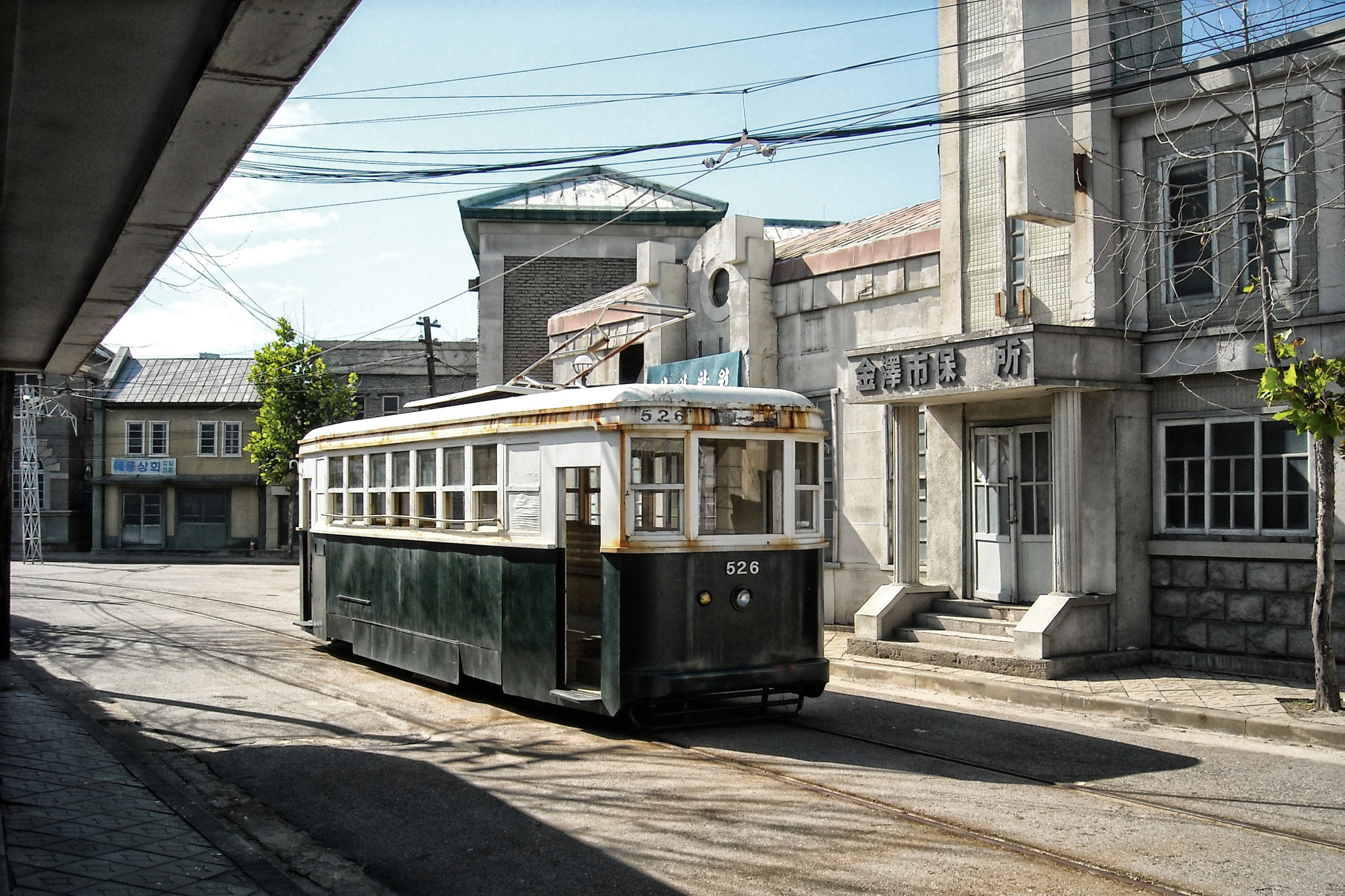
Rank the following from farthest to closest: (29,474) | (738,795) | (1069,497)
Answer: (29,474) → (1069,497) → (738,795)

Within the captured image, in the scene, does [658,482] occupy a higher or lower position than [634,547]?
higher

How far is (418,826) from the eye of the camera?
282 inches

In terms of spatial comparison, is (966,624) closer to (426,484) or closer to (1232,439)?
(1232,439)

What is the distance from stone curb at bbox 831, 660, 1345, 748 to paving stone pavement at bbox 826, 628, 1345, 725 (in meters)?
0.13

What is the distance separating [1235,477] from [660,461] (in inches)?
279

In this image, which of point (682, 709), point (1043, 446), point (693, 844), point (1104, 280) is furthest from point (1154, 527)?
point (693, 844)

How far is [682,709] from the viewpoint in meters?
9.78

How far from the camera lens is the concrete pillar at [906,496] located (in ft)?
48.6

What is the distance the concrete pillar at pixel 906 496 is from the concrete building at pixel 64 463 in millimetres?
38158

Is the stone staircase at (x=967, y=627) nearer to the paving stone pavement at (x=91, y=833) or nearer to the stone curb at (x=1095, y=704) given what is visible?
the stone curb at (x=1095, y=704)

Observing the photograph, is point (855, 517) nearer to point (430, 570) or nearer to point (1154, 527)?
point (1154, 527)

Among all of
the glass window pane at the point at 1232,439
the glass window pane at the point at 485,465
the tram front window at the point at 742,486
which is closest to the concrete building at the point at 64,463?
the glass window pane at the point at 485,465

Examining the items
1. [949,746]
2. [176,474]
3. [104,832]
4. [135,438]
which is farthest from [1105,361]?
[135,438]

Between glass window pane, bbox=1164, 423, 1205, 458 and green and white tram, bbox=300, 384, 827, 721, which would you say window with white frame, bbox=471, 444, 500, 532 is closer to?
green and white tram, bbox=300, 384, 827, 721
